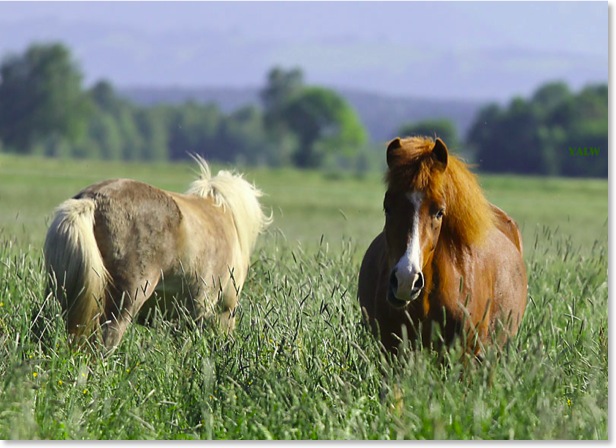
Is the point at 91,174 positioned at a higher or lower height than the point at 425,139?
lower

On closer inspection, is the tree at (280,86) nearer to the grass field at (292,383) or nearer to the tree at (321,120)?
the tree at (321,120)

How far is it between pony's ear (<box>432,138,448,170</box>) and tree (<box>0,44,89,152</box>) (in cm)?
8855

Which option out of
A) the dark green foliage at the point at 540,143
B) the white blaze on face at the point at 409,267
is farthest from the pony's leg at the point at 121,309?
the dark green foliage at the point at 540,143

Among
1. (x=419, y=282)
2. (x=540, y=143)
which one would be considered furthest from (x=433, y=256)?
(x=540, y=143)

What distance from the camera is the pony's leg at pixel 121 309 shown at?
5.73m

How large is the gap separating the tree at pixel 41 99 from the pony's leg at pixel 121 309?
8675cm

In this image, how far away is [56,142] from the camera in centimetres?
12019

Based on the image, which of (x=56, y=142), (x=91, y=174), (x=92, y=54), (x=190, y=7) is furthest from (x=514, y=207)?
(x=92, y=54)

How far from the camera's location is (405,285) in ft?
13.4

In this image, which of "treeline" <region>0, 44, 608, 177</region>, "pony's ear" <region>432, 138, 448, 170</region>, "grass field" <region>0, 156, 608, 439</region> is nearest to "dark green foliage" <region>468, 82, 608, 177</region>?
"treeline" <region>0, 44, 608, 177</region>

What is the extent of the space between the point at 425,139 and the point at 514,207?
31798 millimetres

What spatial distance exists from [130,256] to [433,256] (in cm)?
218

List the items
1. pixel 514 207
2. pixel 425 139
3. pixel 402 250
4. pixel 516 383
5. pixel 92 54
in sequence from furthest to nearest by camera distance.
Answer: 1. pixel 92 54
2. pixel 514 207
3. pixel 425 139
4. pixel 402 250
5. pixel 516 383

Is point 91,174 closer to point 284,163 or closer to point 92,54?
point 284,163
